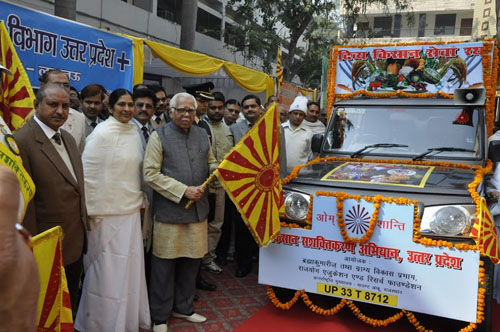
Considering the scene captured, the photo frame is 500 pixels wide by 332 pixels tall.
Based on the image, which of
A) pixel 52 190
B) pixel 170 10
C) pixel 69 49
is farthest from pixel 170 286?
pixel 170 10

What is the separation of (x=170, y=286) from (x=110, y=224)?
0.74m

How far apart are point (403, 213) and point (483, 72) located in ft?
7.71

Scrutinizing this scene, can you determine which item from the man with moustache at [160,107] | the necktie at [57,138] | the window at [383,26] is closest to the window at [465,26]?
the window at [383,26]

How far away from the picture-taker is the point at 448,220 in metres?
3.10

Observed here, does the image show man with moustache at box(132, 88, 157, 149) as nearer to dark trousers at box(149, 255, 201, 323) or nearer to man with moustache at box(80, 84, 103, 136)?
man with moustache at box(80, 84, 103, 136)

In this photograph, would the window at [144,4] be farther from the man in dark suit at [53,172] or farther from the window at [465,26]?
the window at [465,26]

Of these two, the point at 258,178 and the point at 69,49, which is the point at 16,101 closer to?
the point at 258,178

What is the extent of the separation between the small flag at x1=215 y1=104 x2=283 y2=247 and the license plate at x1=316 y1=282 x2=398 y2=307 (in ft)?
1.86

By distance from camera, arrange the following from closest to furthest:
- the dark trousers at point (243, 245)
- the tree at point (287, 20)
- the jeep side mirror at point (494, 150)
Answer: the jeep side mirror at point (494, 150) → the dark trousers at point (243, 245) → the tree at point (287, 20)

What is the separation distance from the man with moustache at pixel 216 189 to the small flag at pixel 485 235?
8.53ft

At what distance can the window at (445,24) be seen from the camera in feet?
109

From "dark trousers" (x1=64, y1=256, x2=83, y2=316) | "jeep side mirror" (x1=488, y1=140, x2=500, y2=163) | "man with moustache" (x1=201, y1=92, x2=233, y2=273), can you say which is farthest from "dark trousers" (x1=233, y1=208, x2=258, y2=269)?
"jeep side mirror" (x1=488, y1=140, x2=500, y2=163)

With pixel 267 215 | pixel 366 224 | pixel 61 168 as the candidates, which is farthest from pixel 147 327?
pixel 366 224

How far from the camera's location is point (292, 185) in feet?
12.3
